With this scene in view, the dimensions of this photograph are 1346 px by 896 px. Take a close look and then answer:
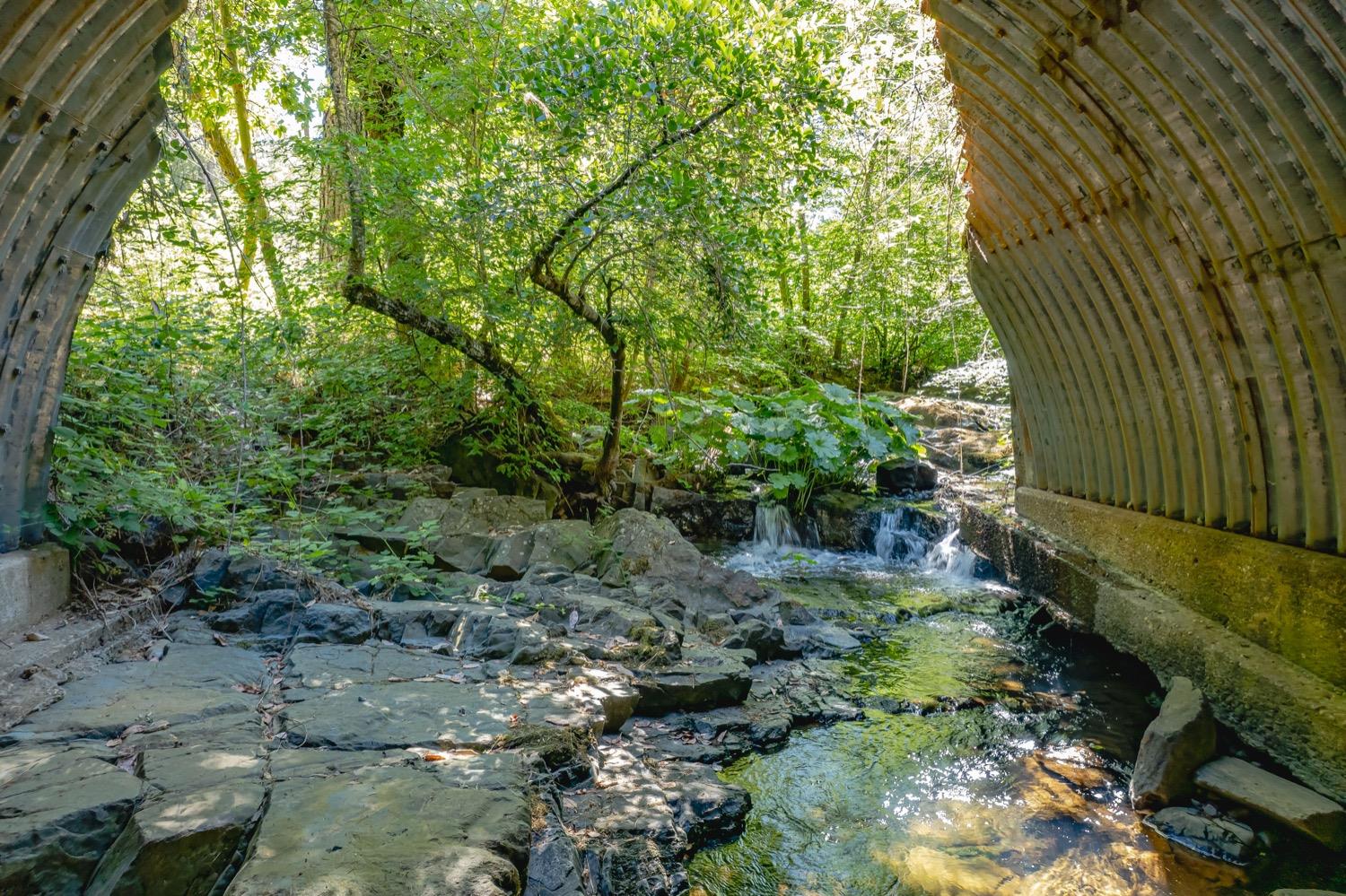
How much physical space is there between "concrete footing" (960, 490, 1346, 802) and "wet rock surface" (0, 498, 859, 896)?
197cm

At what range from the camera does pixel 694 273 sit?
8227 mm

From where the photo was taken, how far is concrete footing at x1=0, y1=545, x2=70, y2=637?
3830 mm

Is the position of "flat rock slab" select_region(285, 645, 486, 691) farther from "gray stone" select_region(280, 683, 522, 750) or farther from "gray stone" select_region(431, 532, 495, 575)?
"gray stone" select_region(431, 532, 495, 575)

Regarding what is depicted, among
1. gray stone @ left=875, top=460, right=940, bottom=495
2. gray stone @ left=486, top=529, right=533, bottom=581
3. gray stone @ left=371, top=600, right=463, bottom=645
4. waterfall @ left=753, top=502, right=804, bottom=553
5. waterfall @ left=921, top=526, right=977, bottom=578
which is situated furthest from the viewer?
gray stone @ left=875, top=460, right=940, bottom=495

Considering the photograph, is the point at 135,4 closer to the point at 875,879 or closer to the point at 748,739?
the point at 748,739

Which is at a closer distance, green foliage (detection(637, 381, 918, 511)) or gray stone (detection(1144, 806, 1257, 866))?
gray stone (detection(1144, 806, 1257, 866))

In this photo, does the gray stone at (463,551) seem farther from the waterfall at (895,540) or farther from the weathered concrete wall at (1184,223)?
the waterfall at (895,540)

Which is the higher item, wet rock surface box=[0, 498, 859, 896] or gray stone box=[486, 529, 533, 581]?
gray stone box=[486, 529, 533, 581]

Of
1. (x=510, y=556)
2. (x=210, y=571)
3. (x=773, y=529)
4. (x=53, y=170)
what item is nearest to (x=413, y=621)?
(x=210, y=571)

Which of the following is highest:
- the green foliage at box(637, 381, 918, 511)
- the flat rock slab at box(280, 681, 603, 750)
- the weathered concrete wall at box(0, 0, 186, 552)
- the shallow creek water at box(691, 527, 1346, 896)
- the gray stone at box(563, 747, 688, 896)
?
the weathered concrete wall at box(0, 0, 186, 552)

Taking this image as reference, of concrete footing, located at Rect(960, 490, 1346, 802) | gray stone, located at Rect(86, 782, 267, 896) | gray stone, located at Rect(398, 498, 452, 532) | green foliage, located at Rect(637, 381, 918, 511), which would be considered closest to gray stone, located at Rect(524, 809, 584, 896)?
gray stone, located at Rect(86, 782, 267, 896)

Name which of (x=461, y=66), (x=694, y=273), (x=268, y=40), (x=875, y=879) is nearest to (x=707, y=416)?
(x=694, y=273)

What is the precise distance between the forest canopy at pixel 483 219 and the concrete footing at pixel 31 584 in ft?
2.75

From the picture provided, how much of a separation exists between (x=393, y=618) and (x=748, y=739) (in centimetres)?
239
